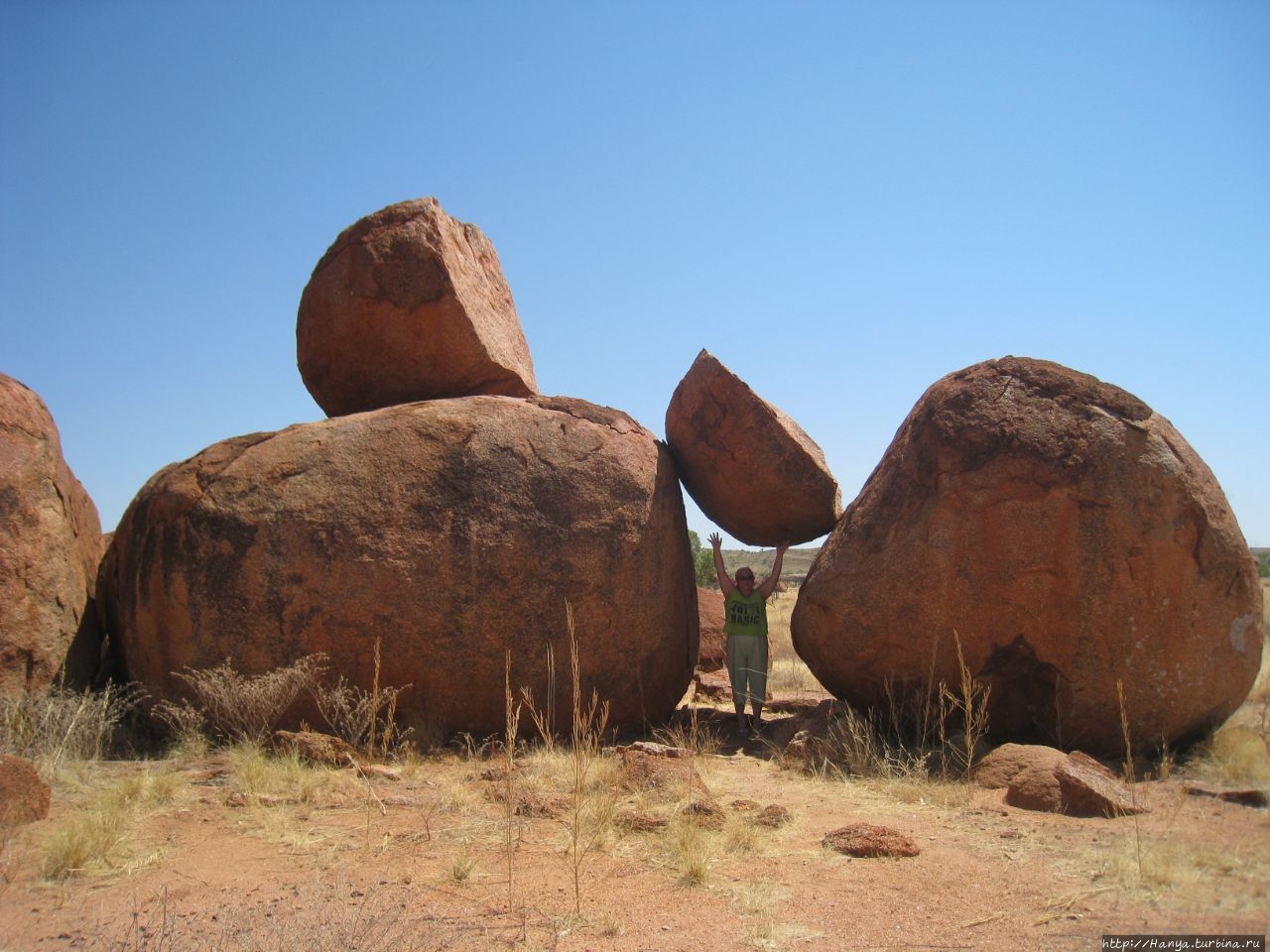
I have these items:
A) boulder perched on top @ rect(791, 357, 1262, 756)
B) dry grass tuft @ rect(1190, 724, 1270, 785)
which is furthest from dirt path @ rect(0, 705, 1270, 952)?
boulder perched on top @ rect(791, 357, 1262, 756)

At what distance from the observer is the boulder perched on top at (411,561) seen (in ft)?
19.1

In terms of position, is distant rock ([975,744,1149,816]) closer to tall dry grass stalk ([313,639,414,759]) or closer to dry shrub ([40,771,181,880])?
tall dry grass stalk ([313,639,414,759])

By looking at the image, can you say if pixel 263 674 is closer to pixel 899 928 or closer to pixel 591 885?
pixel 591 885

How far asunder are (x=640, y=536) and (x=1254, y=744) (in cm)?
358

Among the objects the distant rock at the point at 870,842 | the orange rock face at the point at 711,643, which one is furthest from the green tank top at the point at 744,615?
the distant rock at the point at 870,842

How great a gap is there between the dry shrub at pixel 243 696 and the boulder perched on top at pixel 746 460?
287 cm

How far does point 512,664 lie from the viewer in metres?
6.02

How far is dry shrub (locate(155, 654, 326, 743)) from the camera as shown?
221 inches

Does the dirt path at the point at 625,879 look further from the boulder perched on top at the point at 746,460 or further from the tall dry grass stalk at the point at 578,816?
the boulder perched on top at the point at 746,460

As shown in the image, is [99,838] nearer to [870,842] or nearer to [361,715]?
[361,715]

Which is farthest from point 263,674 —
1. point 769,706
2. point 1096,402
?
point 1096,402

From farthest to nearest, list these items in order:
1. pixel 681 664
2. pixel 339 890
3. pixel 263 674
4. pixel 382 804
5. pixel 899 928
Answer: pixel 681 664 < pixel 263 674 < pixel 382 804 < pixel 339 890 < pixel 899 928

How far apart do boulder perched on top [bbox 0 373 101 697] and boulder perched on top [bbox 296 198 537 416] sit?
188cm

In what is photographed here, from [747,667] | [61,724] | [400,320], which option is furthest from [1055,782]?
[61,724]
